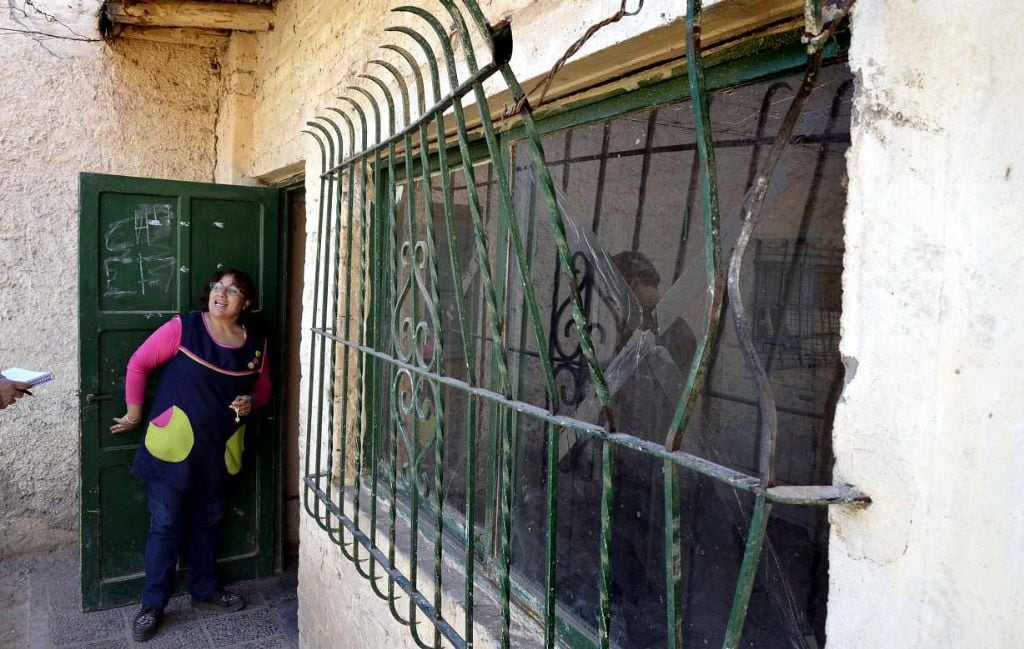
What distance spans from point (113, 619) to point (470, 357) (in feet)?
9.87

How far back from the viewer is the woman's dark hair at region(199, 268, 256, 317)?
11.0ft

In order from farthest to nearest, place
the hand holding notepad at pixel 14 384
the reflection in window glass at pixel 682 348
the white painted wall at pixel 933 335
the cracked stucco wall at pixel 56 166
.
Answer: the cracked stucco wall at pixel 56 166 < the hand holding notepad at pixel 14 384 < the reflection in window glass at pixel 682 348 < the white painted wall at pixel 933 335

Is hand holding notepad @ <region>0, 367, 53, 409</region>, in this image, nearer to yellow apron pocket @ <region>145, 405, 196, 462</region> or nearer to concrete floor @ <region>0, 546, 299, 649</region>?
yellow apron pocket @ <region>145, 405, 196, 462</region>

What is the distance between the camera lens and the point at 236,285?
10.9 ft

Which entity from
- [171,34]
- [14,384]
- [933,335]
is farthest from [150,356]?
[933,335]

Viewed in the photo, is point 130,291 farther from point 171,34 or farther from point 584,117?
point 584,117

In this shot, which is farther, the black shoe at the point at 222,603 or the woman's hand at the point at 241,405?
the black shoe at the point at 222,603

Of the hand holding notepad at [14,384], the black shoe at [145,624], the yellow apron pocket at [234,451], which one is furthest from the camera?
the yellow apron pocket at [234,451]

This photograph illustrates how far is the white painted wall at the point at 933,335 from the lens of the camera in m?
0.65

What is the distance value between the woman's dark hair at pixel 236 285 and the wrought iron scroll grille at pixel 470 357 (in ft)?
2.77

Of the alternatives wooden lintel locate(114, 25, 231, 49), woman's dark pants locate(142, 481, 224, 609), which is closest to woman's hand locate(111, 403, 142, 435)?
woman's dark pants locate(142, 481, 224, 609)

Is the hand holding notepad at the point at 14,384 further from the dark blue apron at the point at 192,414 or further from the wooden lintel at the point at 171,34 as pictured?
the wooden lintel at the point at 171,34

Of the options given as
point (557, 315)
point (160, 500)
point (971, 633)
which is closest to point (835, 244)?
point (971, 633)

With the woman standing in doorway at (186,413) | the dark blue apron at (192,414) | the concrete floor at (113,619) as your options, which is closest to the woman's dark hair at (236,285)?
the woman standing in doorway at (186,413)
